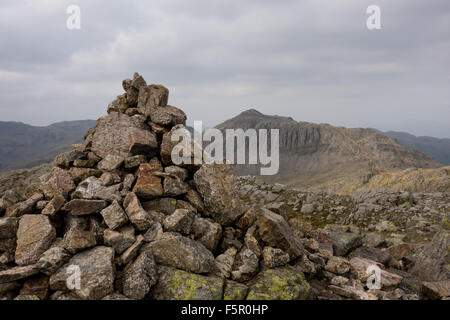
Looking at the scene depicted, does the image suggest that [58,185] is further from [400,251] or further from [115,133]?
[400,251]

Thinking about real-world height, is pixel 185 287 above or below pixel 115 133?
below

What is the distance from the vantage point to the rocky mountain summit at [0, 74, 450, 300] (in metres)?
9.74

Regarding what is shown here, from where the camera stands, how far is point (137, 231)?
1179 centimetres

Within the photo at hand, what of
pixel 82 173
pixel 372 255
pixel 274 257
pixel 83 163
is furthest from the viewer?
pixel 372 255

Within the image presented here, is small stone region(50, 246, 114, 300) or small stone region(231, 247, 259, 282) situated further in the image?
small stone region(231, 247, 259, 282)

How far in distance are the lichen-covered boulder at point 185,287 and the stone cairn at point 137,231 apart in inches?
1.5

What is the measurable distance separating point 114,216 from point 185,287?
4.21 metres

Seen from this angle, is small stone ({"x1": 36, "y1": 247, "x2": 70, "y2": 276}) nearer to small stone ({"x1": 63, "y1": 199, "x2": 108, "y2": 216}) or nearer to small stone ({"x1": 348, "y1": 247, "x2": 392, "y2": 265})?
small stone ({"x1": 63, "y1": 199, "x2": 108, "y2": 216})

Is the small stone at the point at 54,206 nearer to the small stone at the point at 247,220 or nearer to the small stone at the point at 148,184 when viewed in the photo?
the small stone at the point at 148,184

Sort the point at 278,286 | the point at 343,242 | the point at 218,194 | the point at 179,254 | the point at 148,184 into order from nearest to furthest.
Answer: the point at 278,286
the point at 179,254
the point at 148,184
the point at 218,194
the point at 343,242

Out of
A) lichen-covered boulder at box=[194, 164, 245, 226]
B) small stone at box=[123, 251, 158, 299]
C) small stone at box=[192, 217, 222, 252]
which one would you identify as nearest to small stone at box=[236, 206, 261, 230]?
lichen-covered boulder at box=[194, 164, 245, 226]

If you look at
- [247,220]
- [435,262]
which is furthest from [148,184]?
[435,262]

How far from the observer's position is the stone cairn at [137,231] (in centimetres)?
955

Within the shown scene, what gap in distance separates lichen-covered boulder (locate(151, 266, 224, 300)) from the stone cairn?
0.04m
